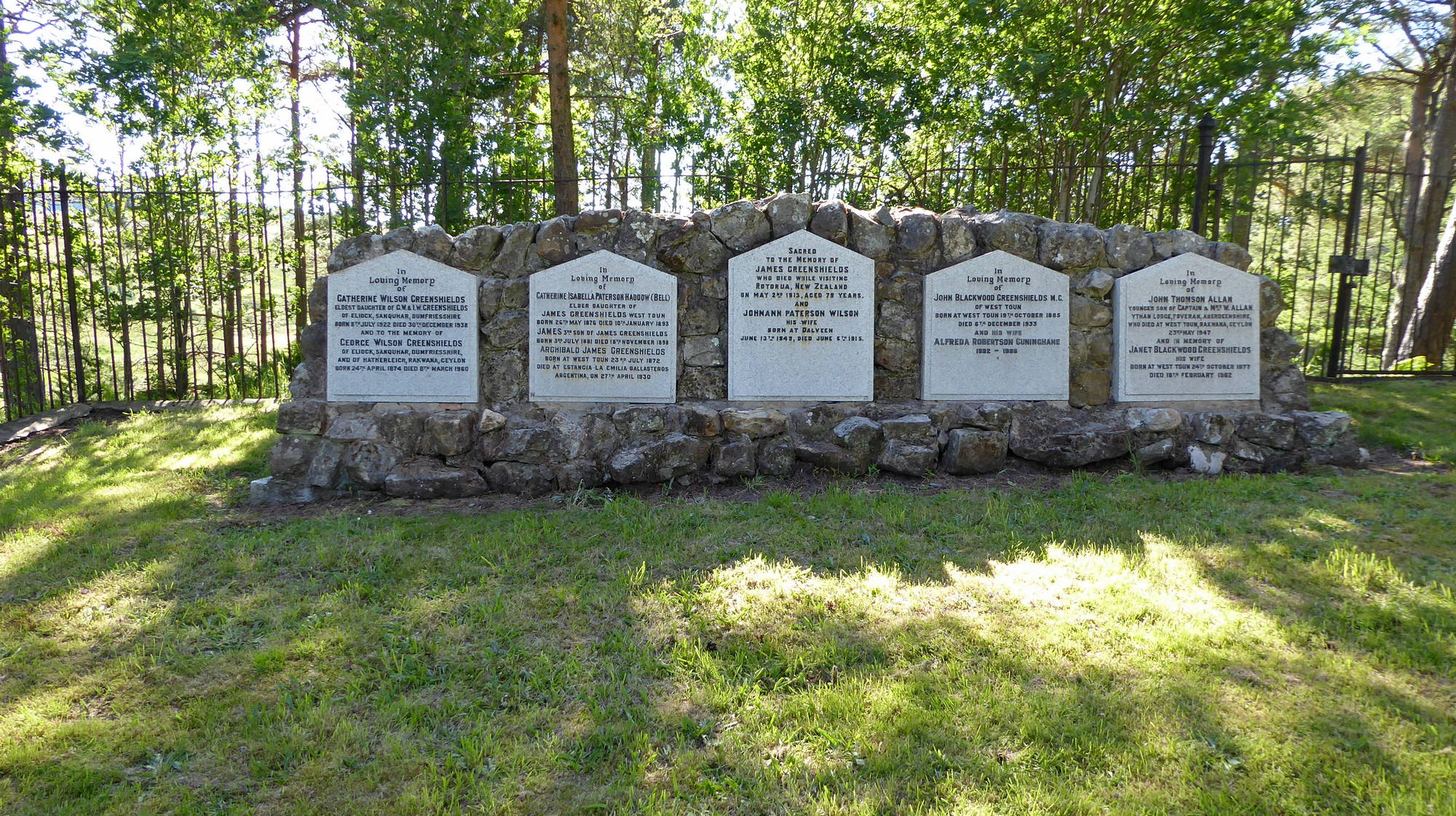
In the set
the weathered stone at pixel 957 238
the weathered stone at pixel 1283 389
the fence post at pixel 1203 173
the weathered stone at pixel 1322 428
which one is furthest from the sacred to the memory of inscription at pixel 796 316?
the fence post at pixel 1203 173

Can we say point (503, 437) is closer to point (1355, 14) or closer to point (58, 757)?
point (58, 757)

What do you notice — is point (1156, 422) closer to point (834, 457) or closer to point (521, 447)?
point (834, 457)

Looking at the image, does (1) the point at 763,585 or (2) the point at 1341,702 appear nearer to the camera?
(2) the point at 1341,702

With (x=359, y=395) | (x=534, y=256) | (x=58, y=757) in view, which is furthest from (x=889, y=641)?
(x=359, y=395)

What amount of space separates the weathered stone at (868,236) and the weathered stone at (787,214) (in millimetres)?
304

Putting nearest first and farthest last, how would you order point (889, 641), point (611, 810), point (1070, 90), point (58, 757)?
point (611, 810) → point (58, 757) → point (889, 641) → point (1070, 90)

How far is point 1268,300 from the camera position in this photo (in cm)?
Answer: 564

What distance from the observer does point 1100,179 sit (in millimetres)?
9070

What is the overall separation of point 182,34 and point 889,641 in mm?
11974

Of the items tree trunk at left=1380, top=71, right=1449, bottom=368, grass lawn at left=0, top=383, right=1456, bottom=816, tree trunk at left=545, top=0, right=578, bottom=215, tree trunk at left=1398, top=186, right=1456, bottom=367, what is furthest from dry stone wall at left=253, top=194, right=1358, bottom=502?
tree trunk at left=1380, top=71, right=1449, bottom=368

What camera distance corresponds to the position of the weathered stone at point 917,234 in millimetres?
5441

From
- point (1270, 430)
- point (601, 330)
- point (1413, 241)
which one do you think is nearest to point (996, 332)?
point (1270, 430)

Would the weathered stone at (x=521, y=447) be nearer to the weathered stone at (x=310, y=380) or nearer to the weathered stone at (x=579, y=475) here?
the weathered stone at (x=579, y=475)

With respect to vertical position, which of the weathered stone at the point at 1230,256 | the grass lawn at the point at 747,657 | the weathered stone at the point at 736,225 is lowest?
the grass lawn at the point at 747,657
